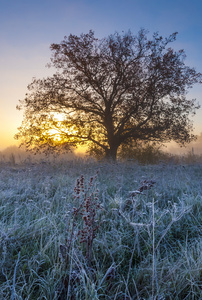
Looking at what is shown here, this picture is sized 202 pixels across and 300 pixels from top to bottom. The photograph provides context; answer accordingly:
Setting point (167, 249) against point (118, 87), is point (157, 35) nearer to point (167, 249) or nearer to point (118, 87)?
point (118, 87)

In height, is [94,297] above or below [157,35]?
below

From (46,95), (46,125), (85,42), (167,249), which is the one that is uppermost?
(85,42)

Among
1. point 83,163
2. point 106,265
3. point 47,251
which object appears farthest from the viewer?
point 83,163

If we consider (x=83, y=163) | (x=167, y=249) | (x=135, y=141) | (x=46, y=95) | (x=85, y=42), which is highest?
(x=85, y=42)

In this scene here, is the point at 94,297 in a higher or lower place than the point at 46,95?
lower

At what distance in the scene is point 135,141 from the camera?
13625 millimetres

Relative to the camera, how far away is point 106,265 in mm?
2184

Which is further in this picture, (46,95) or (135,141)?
(135,141)

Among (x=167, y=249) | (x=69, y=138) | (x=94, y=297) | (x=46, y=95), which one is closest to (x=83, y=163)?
(x=69, y=138)

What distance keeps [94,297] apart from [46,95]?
11890 millimetres

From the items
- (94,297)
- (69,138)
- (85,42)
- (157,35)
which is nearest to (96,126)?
(69,138)

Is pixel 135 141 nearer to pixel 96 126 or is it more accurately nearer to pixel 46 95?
pixel 96 126

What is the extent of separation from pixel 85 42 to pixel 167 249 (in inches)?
461

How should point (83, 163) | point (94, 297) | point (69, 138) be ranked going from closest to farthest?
point (94, 297) < point (83, 163) < point (69, 138)
